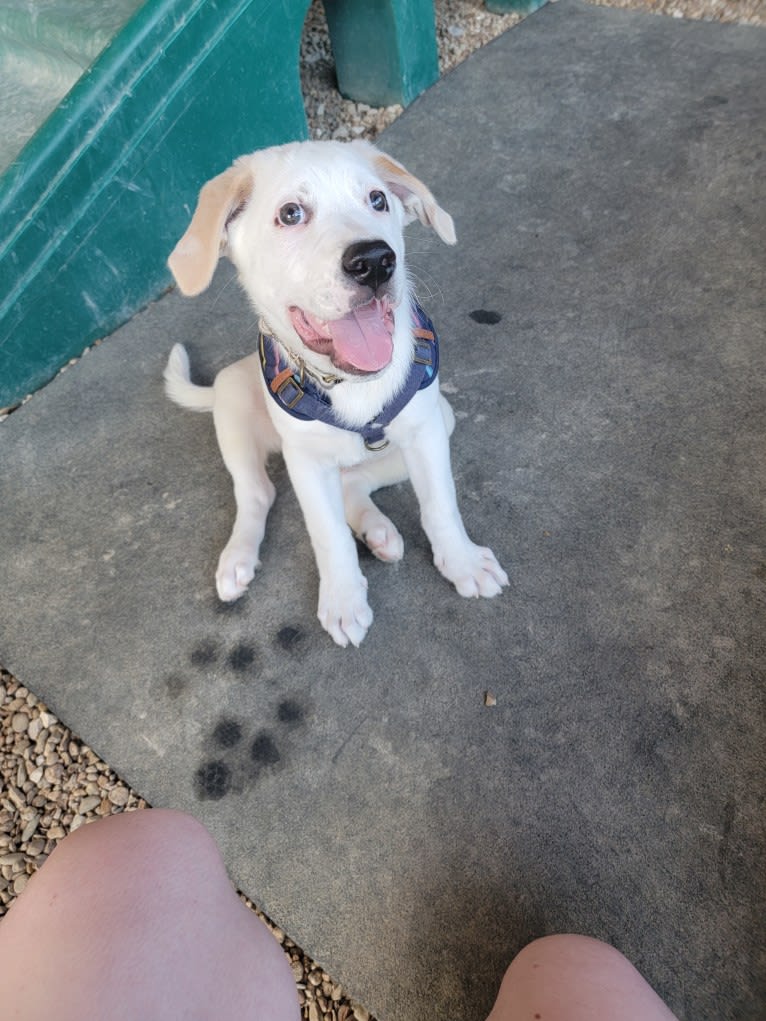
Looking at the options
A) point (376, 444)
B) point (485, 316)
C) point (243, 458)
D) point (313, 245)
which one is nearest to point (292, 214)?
point (313, 245)

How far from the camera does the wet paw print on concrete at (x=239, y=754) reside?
1.93 m

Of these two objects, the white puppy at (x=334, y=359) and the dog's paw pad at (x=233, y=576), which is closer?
the white puppy at (x=334, y=359)

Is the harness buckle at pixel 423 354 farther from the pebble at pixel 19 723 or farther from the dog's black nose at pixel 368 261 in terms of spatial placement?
the pebble at pixel 19 723

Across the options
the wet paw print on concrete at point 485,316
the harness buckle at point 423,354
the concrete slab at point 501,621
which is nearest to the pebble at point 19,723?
the concrete slab at point 501,621

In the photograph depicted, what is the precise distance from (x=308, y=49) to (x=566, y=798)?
445 centimetres

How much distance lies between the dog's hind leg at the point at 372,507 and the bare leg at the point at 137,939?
3.75ft

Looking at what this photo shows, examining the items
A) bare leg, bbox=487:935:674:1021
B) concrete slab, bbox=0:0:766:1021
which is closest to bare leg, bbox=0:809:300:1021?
bare leg, bbox=487:935:674:1021

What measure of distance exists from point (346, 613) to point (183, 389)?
3.34 ft

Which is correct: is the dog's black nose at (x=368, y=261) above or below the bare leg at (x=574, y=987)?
above

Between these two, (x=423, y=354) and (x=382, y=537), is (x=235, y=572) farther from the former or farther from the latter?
(x=423, y=354)

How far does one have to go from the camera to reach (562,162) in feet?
11.5

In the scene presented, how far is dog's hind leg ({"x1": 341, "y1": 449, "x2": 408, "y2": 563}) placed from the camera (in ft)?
7.34

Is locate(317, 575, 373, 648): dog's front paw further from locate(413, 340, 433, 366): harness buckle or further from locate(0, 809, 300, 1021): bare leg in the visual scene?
locate(0, 809, 300, 1021): bare leg

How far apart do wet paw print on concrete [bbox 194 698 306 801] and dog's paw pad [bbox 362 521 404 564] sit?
0.50m
